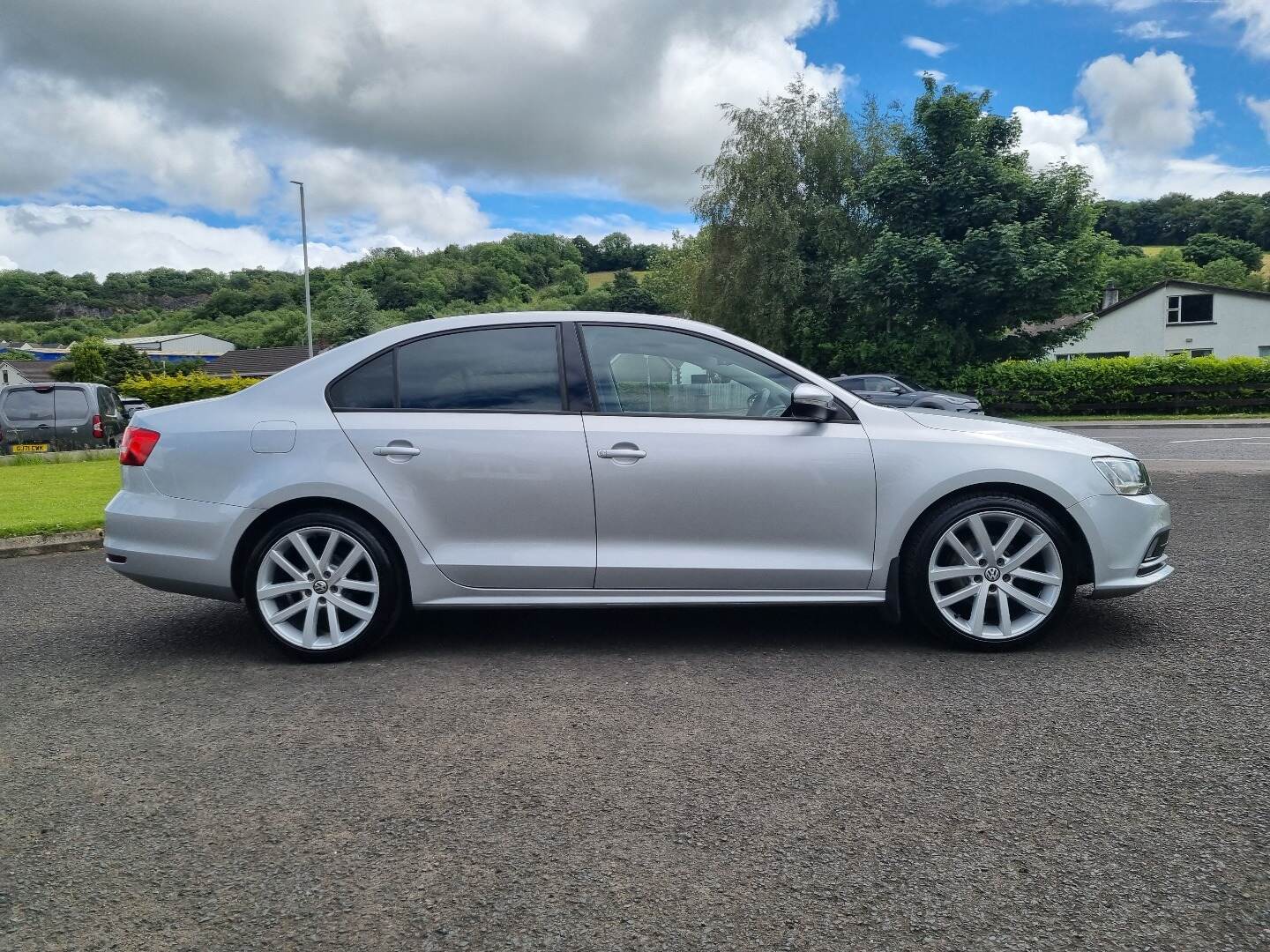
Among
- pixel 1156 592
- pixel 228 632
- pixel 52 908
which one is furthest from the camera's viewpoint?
pixel 1156 592

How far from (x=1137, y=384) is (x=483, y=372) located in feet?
96.6

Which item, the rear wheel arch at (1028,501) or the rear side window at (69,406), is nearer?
the rear wheel arch at (1028,501)

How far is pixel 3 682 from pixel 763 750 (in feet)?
11.5

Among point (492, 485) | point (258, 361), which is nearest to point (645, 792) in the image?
point (492, 485)

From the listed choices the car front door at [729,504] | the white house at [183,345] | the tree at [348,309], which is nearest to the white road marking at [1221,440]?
the car front door at [729,504]

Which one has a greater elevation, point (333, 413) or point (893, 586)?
point (333, 413)

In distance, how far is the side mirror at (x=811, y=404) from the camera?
14.8ft

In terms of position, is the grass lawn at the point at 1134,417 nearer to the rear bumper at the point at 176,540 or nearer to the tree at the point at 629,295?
the rear bumper at the point at 176,540

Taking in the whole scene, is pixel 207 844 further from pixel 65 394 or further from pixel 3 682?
pixel 65 394

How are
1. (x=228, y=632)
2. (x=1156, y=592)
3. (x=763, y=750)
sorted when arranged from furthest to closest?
(x=1156, y=592) → (x=228, y=632) → (x=763, y=750)

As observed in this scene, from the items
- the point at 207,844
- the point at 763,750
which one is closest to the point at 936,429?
the point at 763,750

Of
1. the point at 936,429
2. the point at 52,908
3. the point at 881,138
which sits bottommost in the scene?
the point at 52,908

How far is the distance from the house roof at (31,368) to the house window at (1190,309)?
81.0m

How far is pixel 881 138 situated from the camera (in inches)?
1484
